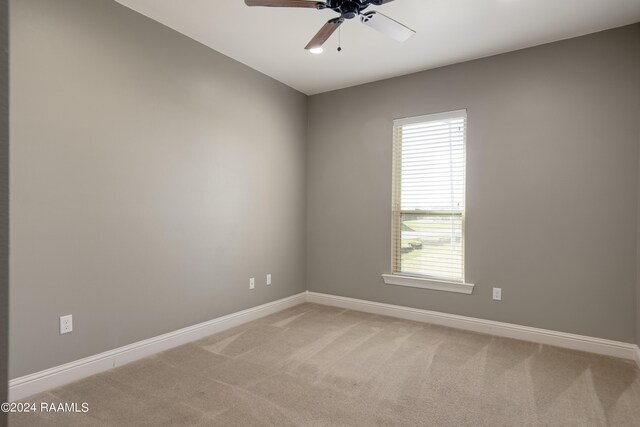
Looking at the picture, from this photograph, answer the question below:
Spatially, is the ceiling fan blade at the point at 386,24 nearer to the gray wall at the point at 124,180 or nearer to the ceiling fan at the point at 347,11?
the ceiling fan at the point at 347,11

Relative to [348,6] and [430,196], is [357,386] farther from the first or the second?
[348,6]

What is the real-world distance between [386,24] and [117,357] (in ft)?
10.1

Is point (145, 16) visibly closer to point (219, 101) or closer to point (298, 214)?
point (219, 101)

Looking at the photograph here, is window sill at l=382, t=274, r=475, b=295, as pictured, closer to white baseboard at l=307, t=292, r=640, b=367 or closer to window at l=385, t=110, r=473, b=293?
window at l=385, t=110, r=473, b=293

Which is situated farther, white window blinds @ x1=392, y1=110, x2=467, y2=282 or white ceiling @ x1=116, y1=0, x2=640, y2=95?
white window blinds @ x1=392, y1=110, x2=467, y2=282

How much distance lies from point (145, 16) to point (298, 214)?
8.77 feet

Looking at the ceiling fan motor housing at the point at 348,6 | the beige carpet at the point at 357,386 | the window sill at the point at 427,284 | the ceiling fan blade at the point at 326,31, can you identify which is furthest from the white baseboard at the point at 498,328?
the ceiling fan motor housing at the point at 348,6

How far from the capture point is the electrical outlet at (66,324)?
2.45 meters

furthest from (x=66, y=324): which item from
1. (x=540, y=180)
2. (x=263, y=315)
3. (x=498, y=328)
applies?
(x=540, y=180)

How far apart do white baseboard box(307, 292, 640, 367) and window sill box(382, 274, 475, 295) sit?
0.26 meters

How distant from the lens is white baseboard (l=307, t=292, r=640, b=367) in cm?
306

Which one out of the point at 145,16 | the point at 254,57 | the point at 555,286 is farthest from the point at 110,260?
the point at 555,286

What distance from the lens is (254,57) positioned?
3.72 m
